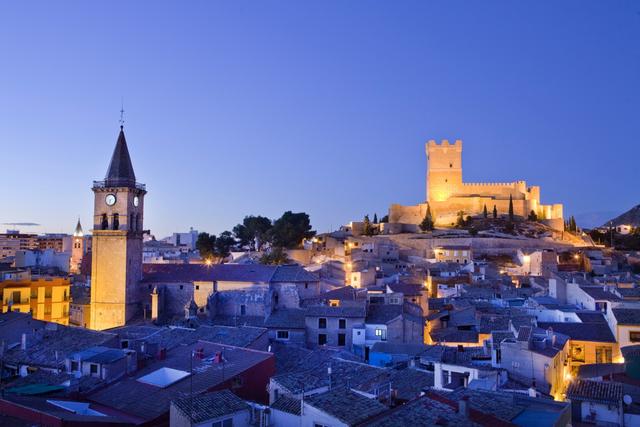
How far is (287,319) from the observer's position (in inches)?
1335

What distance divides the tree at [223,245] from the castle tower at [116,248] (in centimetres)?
3690

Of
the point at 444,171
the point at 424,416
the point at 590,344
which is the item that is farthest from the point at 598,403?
the point at 444,171

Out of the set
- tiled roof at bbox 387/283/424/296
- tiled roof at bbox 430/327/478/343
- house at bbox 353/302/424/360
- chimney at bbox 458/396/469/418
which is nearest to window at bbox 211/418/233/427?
chimney at bbox 458/396/469/418

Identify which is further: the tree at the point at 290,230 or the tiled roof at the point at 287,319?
the tree at the point at 290,230

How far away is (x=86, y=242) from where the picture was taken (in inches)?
3917

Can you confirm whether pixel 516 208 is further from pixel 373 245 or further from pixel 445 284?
pixel 445 284

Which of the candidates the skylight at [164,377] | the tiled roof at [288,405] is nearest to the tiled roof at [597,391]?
the tiled roof at [288,405]

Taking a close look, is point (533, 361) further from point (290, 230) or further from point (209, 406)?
point (290, 230)

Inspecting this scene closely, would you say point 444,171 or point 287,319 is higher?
point 444,171

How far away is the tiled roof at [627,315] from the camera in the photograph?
27117 millimetres

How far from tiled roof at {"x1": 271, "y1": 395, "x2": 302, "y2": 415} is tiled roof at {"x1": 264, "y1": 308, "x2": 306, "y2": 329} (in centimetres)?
1632

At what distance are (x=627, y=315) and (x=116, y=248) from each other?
30.3 meters

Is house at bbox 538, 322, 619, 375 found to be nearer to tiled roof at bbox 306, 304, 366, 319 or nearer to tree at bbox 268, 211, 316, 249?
tiled roof at bbox 306, 304, 366, 319

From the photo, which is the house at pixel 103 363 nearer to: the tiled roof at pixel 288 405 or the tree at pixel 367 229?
the tiled roof at pixel 288 405
